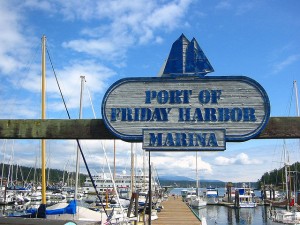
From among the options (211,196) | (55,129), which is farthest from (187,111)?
(211,196)

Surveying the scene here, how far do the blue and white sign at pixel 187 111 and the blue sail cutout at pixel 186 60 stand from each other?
0.18 meters

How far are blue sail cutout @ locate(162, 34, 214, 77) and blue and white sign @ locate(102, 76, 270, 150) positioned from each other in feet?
0.61

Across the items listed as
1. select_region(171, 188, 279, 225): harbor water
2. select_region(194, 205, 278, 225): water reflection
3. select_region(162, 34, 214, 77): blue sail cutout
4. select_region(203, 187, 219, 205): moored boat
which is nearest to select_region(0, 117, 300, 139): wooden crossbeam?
select_region(162, 34, 214, 77): blue sail cutout

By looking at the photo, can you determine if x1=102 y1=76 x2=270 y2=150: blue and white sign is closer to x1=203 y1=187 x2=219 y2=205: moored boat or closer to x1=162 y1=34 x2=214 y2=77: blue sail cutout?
x1=162 y1=34 x2=214 y2=77: blue sail cutout

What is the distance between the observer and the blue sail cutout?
873 centimetres

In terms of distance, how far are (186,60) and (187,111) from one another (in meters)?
1.27

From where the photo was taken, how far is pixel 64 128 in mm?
8961

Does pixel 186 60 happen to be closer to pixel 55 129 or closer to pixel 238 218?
pixel 55 129

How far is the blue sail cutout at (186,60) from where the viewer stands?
8.73 metres

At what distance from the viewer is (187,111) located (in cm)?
856

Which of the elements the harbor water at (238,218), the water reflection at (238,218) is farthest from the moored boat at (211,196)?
the water reflection at (238,218)

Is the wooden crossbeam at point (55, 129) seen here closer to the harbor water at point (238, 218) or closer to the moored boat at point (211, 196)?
the harbor water at point (238, 218)

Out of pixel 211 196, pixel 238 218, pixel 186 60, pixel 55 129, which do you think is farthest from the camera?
pixel 211 196

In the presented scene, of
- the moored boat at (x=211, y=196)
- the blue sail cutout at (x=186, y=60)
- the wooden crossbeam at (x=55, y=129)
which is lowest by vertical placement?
the moored boat at (x=211, y=196)
